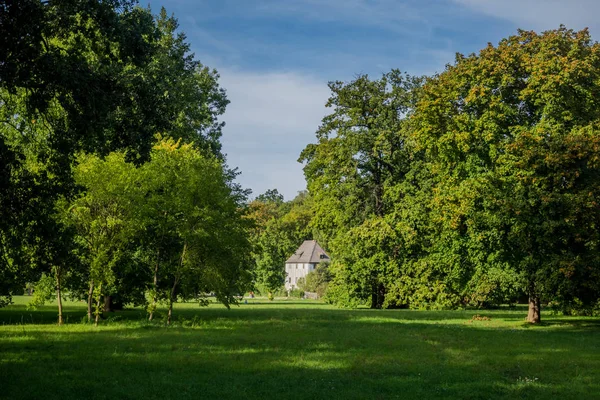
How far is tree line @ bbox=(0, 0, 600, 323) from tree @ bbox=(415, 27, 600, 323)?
97 mm

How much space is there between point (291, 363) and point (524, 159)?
17392 millimetres

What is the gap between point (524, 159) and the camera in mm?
27891

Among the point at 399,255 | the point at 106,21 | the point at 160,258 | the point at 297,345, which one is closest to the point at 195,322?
the point at 160,258

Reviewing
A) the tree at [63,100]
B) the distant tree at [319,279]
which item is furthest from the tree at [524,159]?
the distant tree at [319,279]

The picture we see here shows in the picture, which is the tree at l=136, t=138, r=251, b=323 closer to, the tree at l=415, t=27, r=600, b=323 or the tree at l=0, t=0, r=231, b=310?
the tree at l=0, t=0, r=231, b=310

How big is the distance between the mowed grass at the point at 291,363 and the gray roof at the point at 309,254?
3808 inches

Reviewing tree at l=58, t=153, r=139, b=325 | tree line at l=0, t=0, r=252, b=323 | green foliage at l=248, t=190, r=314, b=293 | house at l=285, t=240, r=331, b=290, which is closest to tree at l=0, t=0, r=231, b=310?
tree line at l=0, t=0, r=252, b=323

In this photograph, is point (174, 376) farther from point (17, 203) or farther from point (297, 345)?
point (297, 345)

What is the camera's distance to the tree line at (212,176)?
13.7m

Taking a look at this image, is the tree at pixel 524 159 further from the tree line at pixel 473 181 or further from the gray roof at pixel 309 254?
the gray roof at pixel 309 254

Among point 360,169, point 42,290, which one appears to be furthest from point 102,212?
point 360,169

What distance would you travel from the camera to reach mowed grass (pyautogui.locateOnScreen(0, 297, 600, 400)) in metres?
12.1

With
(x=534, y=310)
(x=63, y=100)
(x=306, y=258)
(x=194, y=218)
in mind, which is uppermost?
(x=63, y=100)

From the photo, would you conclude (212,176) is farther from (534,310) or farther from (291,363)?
(534,310)
